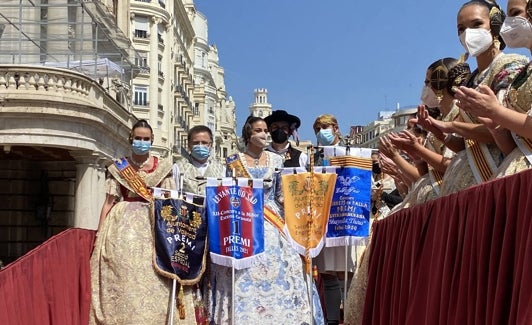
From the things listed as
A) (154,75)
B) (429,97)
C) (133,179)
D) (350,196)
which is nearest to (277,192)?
(350,196)

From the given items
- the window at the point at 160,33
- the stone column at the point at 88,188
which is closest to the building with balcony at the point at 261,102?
the window at the point at 160,33

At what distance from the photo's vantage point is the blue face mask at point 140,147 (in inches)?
279

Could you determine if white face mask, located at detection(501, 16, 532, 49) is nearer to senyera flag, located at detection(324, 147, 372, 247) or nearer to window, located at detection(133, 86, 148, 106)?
senyera flag, located at detection(324, 147, 372, 247)

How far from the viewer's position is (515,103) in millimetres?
3586

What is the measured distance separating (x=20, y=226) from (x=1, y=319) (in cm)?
1603

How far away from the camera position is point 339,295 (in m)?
7.39

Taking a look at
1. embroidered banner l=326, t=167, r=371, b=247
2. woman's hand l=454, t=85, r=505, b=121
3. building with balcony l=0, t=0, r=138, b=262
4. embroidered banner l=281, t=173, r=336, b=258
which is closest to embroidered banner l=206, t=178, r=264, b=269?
embroidered banner l=281, t=173, r=336, b=258

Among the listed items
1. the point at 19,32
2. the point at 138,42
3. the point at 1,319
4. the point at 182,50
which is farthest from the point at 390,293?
the point at 182,50

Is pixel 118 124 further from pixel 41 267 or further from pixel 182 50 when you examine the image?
pixel 182 50

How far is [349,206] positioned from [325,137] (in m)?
0.74

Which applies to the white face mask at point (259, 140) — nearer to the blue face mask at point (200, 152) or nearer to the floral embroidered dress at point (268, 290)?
the blue face mask at point (200, 152)

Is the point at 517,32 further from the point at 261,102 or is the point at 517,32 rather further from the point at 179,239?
the point at 261,102

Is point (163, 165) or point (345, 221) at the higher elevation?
point (163, 165)

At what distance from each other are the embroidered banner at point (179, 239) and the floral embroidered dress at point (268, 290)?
0.21m
